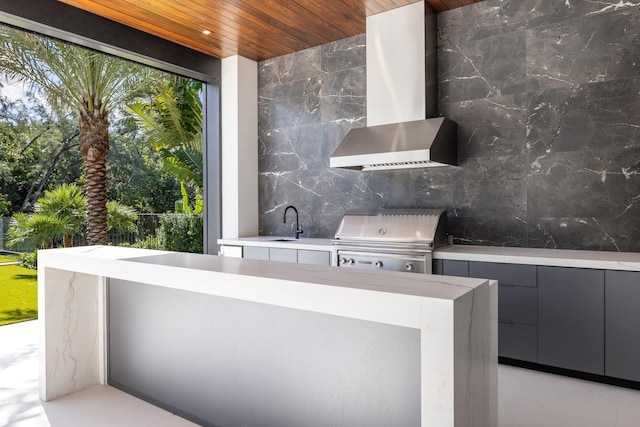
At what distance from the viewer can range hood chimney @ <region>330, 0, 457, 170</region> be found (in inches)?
144

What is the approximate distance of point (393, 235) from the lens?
3705mm

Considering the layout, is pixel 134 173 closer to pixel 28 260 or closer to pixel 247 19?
pixel 28 260

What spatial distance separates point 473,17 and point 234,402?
3600 millimetres

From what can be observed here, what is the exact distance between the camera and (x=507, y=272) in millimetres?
3096

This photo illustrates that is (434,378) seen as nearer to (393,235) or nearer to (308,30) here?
(393,235)

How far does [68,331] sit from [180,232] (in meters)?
4.77

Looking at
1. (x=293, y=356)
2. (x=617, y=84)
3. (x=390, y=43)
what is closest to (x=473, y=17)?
(x=390, y=43)

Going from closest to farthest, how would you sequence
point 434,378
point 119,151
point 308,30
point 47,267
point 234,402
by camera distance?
point 434,378 → point 234,402 → point 47,267 → point 308,30 → point 119,151

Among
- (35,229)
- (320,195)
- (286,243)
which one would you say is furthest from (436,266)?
(35,229)

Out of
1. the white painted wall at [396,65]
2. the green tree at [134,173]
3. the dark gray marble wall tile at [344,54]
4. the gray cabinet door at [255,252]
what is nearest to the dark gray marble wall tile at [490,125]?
the white painted wall at [396,65]

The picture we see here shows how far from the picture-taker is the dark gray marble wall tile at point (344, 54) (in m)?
4.45

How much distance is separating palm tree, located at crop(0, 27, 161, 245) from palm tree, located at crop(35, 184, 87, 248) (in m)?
0.11

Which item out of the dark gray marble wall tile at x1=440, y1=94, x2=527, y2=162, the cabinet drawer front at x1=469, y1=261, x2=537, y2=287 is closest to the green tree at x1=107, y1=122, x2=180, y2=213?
the dark gray marble wall tile at x1=440, y1=94, x2=527, y2=162

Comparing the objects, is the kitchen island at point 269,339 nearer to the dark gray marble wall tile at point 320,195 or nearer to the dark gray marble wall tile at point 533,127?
the dark gray marble wall tile at point 533,127
